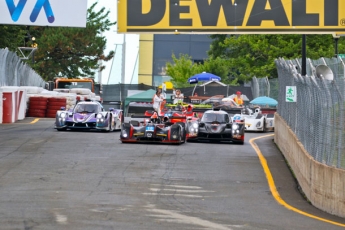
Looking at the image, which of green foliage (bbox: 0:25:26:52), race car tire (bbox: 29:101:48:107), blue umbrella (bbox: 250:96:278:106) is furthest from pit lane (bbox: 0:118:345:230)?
green foliage (bbox: 0:25:26:52)

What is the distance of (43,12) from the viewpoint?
28.7 meters

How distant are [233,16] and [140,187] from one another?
386 inches

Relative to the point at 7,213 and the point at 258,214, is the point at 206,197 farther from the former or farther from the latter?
the point at 7,213

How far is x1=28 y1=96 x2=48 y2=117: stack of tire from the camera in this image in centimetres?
3709

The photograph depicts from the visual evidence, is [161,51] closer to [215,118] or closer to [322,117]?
[215,118]

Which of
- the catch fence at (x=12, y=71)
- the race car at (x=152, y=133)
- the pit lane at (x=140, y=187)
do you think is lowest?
the pit lane at (x=140, y=187)

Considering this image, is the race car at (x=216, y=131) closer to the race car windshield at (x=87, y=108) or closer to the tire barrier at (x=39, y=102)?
the race car windshield at (x=87, y=108)

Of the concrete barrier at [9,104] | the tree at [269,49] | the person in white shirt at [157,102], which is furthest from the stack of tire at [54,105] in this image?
the tree at [269,49]

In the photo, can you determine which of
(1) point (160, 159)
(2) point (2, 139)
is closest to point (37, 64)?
(2) point (2, 139)

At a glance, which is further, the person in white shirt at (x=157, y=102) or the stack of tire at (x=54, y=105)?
the stack of tire at (x=54, y=105)

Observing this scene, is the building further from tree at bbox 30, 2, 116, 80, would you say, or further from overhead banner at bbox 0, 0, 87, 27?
overhead banner at bbox 0, 0, 87, 27

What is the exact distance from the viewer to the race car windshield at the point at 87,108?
28.9 meters

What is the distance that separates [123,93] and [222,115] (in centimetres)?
3483

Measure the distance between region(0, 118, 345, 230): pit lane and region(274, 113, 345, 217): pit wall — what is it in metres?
0.19
